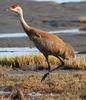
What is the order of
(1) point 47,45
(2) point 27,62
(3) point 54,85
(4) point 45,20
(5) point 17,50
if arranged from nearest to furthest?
(3) point 54,85 → (1) point 47,45 → (2) point 27,62 → (5) point 17,50 → (4) point 45,20

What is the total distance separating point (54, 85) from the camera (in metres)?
11.6

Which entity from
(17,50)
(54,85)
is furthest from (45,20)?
(54,85)

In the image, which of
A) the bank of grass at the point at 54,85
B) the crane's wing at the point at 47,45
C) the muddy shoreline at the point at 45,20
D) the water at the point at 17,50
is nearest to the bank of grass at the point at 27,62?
the bank of grass at the point at 54,85

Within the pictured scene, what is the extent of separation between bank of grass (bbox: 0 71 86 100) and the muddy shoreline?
648 centimetres

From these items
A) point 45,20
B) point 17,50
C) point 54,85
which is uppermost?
point 54,85

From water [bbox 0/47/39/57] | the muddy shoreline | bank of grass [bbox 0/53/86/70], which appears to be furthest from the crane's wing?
the muddy shoreline

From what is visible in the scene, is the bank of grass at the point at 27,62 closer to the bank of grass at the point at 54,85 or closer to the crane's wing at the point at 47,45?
the bank of grass at the point at 54,85

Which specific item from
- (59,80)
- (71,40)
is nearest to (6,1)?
(71,40)

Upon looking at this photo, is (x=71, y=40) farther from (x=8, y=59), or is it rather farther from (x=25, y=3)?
(x=25, y=3)

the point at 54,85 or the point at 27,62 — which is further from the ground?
the point at 54,85

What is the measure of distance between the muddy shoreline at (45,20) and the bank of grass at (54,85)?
648 centimetres

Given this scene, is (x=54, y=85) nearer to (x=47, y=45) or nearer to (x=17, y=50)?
(x=47, y=45)

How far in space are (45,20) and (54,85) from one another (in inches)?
746

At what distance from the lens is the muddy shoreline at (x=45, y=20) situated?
71.1 feet
